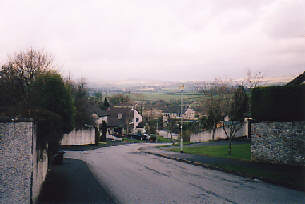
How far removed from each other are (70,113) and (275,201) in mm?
14660

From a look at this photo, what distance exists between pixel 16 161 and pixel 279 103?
1660cm

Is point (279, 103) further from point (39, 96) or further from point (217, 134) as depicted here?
point (217, 134)

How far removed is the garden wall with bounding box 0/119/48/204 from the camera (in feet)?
26.1

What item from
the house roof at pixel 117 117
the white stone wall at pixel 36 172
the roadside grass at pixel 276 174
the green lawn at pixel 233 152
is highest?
the house roof at pixel 117 117

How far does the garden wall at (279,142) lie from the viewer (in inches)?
747

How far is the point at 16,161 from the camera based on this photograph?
8242 millimetres

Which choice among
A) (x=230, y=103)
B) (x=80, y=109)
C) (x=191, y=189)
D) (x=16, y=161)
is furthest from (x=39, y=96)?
(x=80, y=109)

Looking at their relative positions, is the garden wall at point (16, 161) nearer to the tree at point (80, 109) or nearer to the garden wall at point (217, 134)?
the tree at point (80, 109)

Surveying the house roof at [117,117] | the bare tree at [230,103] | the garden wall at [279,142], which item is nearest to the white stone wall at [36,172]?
the garden wall at [279,142]

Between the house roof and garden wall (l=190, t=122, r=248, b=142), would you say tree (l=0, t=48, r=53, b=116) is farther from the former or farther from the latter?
the house roof

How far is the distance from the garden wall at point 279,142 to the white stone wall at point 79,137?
27876mm

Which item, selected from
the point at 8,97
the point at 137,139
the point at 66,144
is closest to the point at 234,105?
the point at 8,97

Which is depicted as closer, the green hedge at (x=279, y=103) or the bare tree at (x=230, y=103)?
the green hedge at (x=279, y=103)

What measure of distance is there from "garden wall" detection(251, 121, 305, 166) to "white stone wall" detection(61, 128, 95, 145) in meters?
27.9
